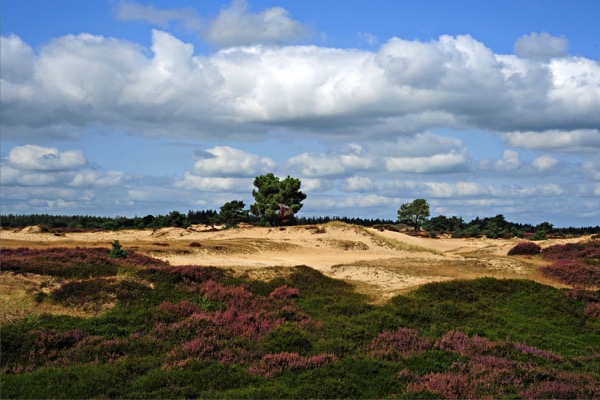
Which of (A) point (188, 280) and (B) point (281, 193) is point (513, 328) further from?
(B) point (281, 193)

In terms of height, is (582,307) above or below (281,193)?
below

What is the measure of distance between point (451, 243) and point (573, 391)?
191 feet

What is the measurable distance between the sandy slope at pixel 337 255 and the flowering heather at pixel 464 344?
6.67 metres

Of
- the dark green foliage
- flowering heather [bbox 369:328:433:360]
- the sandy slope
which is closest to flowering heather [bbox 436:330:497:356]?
flowering heather [bbox 369:328:433:360]

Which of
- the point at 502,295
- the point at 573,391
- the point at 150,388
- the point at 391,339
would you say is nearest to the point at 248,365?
the point at 150,388

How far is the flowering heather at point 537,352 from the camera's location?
14.6 m

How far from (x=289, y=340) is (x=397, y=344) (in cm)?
317

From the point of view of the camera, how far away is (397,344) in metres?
15.1

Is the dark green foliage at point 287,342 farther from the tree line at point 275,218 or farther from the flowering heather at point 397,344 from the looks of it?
the tree line at point 275,218

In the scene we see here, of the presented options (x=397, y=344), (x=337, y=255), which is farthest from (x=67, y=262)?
(x=337, y=255)

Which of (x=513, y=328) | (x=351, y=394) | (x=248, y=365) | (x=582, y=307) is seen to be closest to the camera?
(x=351, y=394)

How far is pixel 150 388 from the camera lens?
11617mm

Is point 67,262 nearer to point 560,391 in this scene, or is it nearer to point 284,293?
point 284,293

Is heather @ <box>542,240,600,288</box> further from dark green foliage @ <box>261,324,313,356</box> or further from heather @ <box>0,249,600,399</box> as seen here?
dark green foliage @ <box>261,324,313,356</box>
